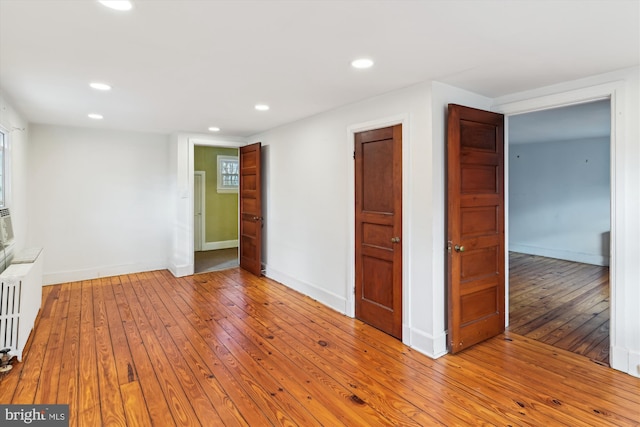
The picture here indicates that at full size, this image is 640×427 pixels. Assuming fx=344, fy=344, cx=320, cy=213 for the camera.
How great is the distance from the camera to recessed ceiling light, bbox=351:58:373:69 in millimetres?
2412

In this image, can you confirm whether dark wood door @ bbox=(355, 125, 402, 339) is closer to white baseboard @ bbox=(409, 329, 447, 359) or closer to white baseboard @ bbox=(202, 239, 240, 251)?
white baseboard @ bbox=(409, 329, 447, 359)

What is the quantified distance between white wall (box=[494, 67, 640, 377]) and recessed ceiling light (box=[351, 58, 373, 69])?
1777 mm

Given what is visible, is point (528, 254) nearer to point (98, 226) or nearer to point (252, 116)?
point (252, 116)

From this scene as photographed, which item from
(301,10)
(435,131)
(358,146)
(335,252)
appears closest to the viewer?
(301,10)

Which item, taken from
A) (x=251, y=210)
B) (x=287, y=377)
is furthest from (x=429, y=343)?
(x=251, y=210)

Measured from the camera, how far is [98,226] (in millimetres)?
5324

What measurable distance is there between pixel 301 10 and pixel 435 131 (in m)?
1.61

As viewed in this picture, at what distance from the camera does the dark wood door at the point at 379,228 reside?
321cm

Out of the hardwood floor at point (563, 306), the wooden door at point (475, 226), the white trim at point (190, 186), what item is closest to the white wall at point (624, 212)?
the hardwood floor at point (563, 306)

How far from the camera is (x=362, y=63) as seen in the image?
247cm

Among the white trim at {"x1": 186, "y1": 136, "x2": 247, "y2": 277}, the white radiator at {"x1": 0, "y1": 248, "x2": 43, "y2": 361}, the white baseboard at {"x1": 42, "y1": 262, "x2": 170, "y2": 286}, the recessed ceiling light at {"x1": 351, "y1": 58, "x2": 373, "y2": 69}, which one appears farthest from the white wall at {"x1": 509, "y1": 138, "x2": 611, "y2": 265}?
the white radiator at {"x1": 0, "y1": 248, "x2": 43, "y2": 361}

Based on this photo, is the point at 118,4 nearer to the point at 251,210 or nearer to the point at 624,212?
the point at 624,212

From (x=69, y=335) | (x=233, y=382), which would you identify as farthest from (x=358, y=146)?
(x=69, y=335)

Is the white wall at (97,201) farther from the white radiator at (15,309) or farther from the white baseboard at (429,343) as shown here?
the white baseboard at (429,343)
